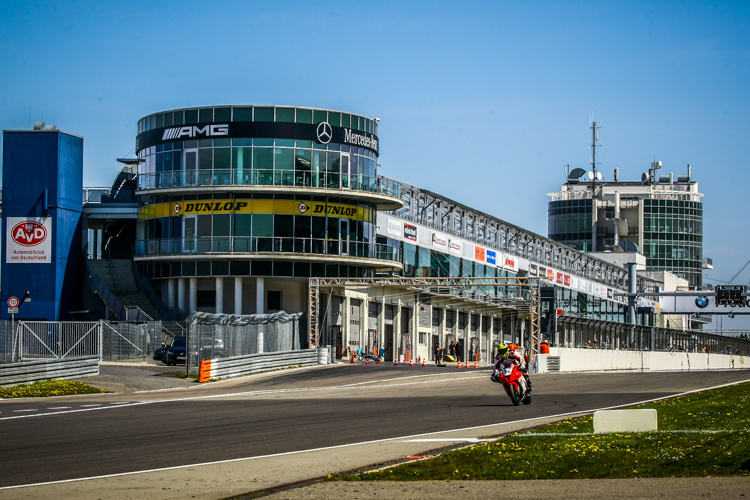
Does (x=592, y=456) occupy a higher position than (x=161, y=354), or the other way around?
(x=592, y=456)

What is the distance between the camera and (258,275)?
53.8 m

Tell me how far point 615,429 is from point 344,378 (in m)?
22.9

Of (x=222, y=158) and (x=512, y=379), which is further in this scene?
(x=222, y=158)

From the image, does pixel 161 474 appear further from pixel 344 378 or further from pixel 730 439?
pixel 344 378

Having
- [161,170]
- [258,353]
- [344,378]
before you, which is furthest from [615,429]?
[161,170]

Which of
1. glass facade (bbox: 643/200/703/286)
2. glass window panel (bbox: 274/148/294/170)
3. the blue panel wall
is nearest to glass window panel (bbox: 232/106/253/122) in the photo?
glass window panel (bbox: 274/148/294/170)

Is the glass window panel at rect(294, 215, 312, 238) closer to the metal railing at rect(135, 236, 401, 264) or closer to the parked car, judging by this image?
the metal railing at rect(135, 236, 401, 264)

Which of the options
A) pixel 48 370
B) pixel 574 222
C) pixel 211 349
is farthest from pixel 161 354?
pixel 574 222

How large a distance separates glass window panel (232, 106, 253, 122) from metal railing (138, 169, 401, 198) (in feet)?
9.28

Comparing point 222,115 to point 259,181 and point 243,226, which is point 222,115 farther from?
point 243,226

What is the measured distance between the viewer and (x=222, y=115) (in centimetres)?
5359

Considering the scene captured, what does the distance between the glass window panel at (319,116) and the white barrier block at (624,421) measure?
40881 millimetres

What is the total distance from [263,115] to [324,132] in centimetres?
356

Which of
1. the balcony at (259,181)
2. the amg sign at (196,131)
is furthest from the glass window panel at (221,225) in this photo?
the amg sign at (196,131)
